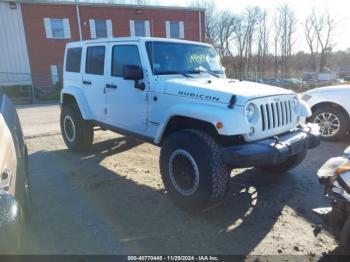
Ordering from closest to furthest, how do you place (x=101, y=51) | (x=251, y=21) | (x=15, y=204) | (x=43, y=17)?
(x=15, y=204)
(x=101, y=51)
(x=43, y=17)
(x=251, y=21)

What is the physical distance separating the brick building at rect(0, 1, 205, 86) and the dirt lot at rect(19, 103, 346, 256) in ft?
64.2

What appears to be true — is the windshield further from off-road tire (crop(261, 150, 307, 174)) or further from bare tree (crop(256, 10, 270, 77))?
bare tree (crop(256, 10, 270, 77))

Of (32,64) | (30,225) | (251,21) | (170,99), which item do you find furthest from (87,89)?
(251,21)

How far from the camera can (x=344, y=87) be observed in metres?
6.58

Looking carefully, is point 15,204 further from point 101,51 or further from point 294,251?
point 101,51

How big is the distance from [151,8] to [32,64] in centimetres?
1067

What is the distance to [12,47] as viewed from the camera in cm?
2195

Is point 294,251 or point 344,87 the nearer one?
point 294,251

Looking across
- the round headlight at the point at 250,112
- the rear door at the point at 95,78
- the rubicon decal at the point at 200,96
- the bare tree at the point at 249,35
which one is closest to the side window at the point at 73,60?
the rear door at the point at 95,78

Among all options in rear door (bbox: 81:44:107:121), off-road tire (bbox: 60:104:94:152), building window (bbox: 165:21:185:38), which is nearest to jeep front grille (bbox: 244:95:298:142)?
rear door (bbox: 81:44:107:121)

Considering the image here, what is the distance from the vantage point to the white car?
645 centimetres

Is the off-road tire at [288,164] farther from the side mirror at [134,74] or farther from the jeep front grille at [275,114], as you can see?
the side mirror at [134,74]

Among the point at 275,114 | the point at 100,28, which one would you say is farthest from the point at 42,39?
the point at 275,114

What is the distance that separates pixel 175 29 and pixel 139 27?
3.34 meters
